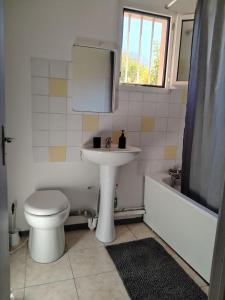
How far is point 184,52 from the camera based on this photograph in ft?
7.55

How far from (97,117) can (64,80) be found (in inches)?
17.6

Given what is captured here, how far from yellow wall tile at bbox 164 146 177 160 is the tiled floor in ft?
2.99

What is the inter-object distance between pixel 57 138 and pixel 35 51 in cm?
76

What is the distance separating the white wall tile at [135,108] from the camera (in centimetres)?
226

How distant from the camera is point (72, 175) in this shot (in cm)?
221

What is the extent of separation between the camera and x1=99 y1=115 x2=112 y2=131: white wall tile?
2.20 meters

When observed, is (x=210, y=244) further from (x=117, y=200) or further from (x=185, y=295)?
(x=117, y=200)

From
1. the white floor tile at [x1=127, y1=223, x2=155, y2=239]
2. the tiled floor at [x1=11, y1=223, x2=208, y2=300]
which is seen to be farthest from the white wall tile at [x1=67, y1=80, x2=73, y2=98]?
the white floor tile at [x1=127, y1=223, x2=155, y2=239]

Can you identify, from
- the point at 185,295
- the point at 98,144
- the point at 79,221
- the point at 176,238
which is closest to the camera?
the point at 185,295

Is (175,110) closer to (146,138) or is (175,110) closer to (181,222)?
(146,138)

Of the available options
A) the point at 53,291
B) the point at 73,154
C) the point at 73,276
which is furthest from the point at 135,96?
the point at 53,291

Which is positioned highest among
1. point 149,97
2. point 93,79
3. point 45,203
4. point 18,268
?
point 93,79

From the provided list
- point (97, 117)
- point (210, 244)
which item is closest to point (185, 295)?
point (210, 244)

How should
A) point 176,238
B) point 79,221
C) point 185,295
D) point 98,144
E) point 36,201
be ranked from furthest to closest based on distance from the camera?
point 79,221
point 98,144
point 176,238
point 36,201
point 185,295
